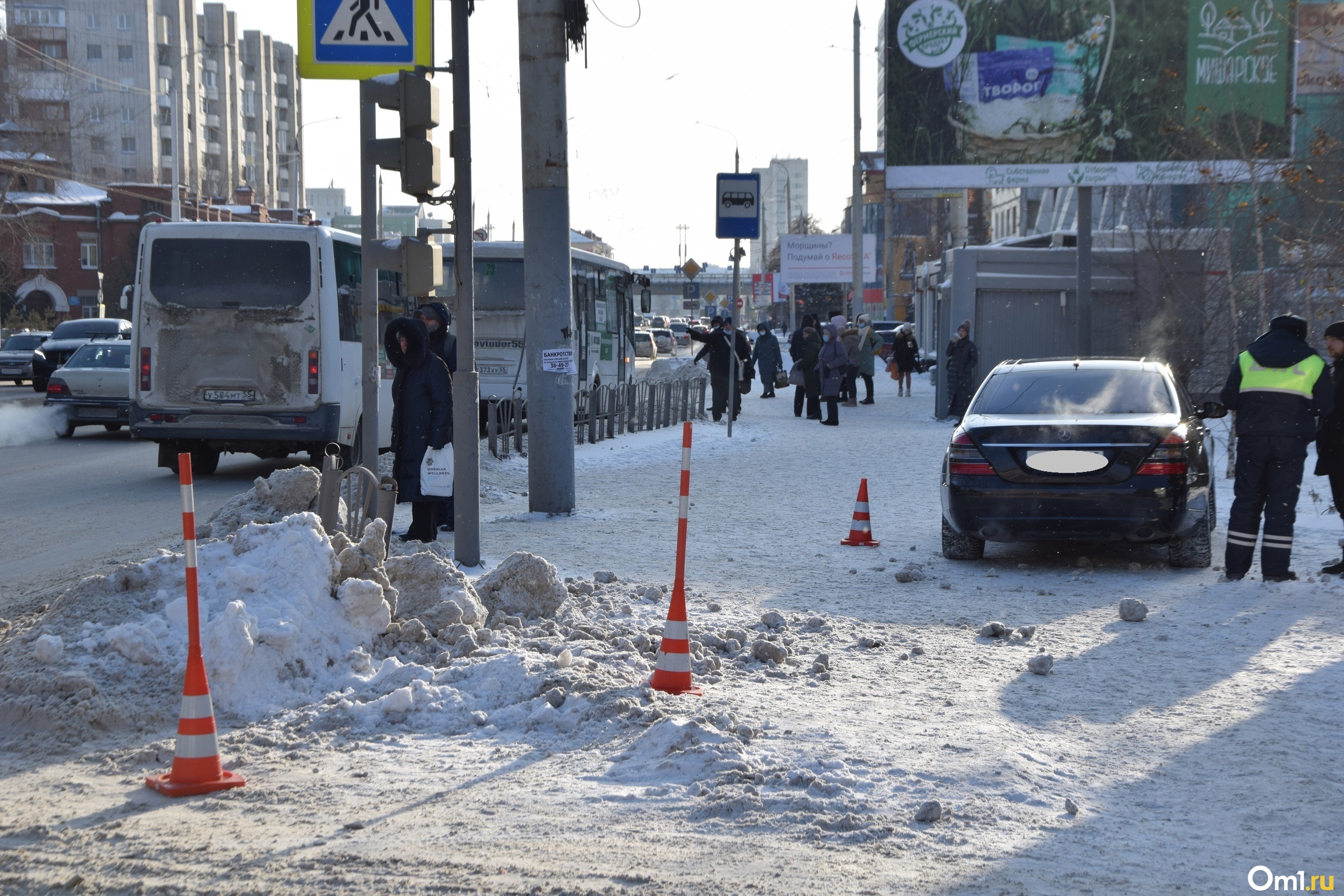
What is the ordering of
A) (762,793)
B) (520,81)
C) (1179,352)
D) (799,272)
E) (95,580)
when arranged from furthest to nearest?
(799,272)
(1179,352)
(520,81)
(95,580)
(762,793)

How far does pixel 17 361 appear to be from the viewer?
132 feet

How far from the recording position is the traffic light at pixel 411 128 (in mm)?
8367

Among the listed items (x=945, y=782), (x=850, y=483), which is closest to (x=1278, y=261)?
(x=850, y=483)

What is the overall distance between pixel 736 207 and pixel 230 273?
21.5ft

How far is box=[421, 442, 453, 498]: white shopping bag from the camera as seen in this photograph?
10289 millimetres

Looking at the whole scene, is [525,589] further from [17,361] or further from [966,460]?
[17,361]

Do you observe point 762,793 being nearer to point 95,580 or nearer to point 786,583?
point 95,580

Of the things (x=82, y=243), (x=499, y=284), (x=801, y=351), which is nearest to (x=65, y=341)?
(x=499, y=284)

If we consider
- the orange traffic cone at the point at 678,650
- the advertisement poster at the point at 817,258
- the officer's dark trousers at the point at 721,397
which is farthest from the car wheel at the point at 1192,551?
the advertisement poster at the point at 817,258

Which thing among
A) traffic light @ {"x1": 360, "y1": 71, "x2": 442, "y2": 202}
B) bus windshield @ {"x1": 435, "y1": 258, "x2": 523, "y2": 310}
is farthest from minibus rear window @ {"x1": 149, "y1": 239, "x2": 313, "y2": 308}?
bus windshield @ {"x1": 435, "y1": 258, "x2": 523, "y2": 310}

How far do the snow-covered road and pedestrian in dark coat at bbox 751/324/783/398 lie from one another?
913 inches

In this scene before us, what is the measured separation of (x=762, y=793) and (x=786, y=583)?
4.46 metres

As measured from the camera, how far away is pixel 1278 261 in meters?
20.1

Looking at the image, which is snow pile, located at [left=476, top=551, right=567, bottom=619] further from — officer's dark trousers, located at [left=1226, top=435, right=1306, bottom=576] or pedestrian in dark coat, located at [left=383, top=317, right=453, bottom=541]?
officer's dark trousers, located at [left=1226, top=435, right=1306, bottom=576]
